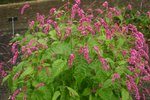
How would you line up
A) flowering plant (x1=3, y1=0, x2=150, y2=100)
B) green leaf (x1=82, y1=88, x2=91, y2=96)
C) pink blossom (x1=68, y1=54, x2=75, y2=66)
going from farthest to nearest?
1. green leaf (x1=82, y1=88, x2=91, y2=96)
2. flowering plant (x1=3, y1=0, x2=150, y2=100)
3. pink blossom (x1=68, y1=54, x2=75, y2=66)

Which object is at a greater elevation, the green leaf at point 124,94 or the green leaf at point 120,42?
the green leaf at point 120,42

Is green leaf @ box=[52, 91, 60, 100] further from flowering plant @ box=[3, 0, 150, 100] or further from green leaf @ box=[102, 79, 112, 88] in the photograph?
green leaf @ box=[102, 79, 112, 88]

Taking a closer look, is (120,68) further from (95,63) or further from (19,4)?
(19,4)

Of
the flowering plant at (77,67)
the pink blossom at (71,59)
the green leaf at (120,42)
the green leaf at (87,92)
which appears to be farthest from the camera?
the green leaf at (120,42)

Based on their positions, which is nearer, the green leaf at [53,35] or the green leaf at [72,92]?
the green leaf at [72,92]

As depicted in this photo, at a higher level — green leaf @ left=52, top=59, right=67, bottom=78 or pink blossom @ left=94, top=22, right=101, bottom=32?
pink blossom @ left=94, top=22, right=101, bottom=32

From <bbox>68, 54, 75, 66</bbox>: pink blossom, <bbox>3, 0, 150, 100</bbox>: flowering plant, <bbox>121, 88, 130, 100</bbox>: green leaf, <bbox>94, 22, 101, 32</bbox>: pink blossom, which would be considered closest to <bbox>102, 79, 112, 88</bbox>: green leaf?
<bbox>3, 0, 150, 100</bbox>: flowering plant

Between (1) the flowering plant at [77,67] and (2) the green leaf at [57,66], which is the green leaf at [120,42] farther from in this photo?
(2) the green leaf at [57,66]

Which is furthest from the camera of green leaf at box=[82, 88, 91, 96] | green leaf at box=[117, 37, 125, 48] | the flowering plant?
green leaf at box=[117, 37, 125, 48]

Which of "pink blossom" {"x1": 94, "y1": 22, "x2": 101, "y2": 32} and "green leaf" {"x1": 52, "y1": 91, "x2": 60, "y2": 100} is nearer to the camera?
"green leaf" {"x1": 52, "y1": 91, "x2": 60, "y2": 100}

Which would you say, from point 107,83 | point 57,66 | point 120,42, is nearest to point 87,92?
point 107,83

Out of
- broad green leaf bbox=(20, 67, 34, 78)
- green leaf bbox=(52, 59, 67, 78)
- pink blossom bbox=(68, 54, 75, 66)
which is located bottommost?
broad green leaf bbox=(20, 67, 34, 78)

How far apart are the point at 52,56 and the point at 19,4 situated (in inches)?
249

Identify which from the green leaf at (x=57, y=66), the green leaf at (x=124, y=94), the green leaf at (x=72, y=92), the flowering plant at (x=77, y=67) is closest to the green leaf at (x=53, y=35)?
the flowering plant at (x=77, y=67)
